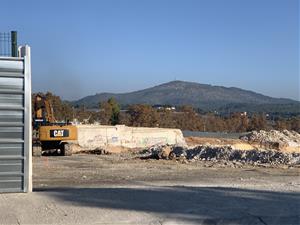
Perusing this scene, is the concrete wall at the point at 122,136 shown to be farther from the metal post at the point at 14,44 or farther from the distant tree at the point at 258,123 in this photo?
the distant tree at the point at 258,123

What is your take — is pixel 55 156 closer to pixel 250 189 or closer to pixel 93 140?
pixel 93 140

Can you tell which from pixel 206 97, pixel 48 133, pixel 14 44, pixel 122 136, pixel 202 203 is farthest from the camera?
pixel 206 97

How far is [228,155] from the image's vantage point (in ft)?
93.7

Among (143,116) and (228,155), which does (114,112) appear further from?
(228,155)

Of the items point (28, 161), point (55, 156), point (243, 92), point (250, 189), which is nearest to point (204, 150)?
point (55, 156)

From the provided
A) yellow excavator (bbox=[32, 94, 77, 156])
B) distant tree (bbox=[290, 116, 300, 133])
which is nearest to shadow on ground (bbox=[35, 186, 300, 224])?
yellow excavator (bbox=[32, 94, 77, 156])

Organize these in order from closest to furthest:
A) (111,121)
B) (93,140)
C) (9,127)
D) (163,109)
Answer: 1. (9,127)
2. (93,140)
3. (111,121)
4. (163,109)

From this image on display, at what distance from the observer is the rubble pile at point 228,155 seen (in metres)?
26.9

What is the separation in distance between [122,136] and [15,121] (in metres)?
26.0

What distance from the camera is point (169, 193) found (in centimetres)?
1167

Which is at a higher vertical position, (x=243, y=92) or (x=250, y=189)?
(x=243, y=92)

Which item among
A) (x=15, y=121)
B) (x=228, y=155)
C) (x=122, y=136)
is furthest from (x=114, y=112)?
(x=15, y=121)

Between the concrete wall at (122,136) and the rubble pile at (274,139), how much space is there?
19.6ft

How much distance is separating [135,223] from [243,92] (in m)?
139
